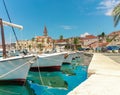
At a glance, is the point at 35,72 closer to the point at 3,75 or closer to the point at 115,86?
the point at 3,75

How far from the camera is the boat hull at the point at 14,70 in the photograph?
495 inches

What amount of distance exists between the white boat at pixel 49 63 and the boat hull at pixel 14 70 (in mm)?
5211

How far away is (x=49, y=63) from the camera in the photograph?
19.8 metres

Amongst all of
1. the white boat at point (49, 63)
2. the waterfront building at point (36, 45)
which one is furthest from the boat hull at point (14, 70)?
the white boat at point (49, 63)

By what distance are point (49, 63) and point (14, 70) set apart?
7.15 meters

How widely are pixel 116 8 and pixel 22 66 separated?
67.2 feet

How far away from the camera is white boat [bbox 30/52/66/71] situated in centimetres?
1899

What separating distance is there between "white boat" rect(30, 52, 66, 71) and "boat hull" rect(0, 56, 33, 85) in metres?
5.21

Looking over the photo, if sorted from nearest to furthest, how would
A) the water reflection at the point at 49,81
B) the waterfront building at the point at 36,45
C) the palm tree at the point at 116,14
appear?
the water reflection at the point at 49,81 < the waterfront building at the point at 36,45 < the palm tree at the point at 116,14

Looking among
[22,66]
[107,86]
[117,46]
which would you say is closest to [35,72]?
[22,66]

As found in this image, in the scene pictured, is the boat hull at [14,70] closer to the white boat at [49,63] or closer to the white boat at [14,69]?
the white boat at [14,69]

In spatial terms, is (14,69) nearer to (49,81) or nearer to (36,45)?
(49,81)

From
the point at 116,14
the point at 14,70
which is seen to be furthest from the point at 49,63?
the point at 116,14

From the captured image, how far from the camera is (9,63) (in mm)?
12562
